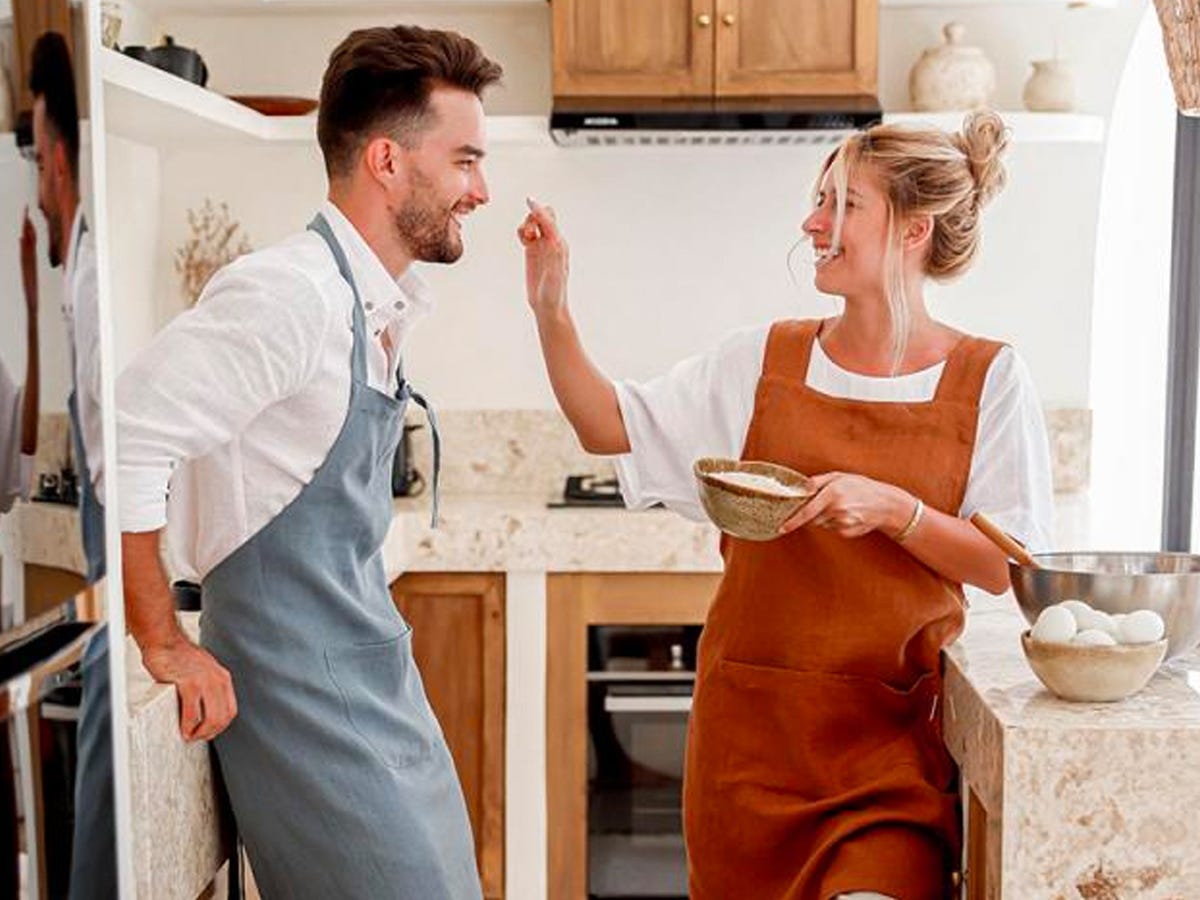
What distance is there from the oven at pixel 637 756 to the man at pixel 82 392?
2.54 metres

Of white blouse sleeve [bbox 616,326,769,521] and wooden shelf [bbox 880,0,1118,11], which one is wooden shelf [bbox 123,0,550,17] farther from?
white blouse sleeve [bbox 616,326,769,521]

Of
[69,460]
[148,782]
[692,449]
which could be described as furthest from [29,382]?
[692,449]

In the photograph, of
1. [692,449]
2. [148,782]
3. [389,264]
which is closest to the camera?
[148,782]

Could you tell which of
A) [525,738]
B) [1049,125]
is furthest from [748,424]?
[1049,125]

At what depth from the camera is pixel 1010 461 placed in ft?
7.38

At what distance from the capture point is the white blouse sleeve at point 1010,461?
2.24 meters

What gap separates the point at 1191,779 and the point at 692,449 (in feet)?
3.37

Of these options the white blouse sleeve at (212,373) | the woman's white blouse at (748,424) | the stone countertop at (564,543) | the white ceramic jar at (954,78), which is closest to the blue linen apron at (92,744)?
the white blouse sleeve at (212,373)

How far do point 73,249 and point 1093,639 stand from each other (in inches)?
45.1

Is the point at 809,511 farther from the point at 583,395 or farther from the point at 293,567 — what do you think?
the point at 293,567

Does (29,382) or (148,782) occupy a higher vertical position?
(29,382)

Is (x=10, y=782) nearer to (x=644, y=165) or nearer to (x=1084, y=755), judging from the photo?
(x=1084, y=755)

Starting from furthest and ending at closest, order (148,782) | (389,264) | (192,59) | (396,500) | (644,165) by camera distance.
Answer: (644,165) → (396,500) → (192,59) → (389,264) → (148,782)

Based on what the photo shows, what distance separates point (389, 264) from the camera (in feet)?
6.90
